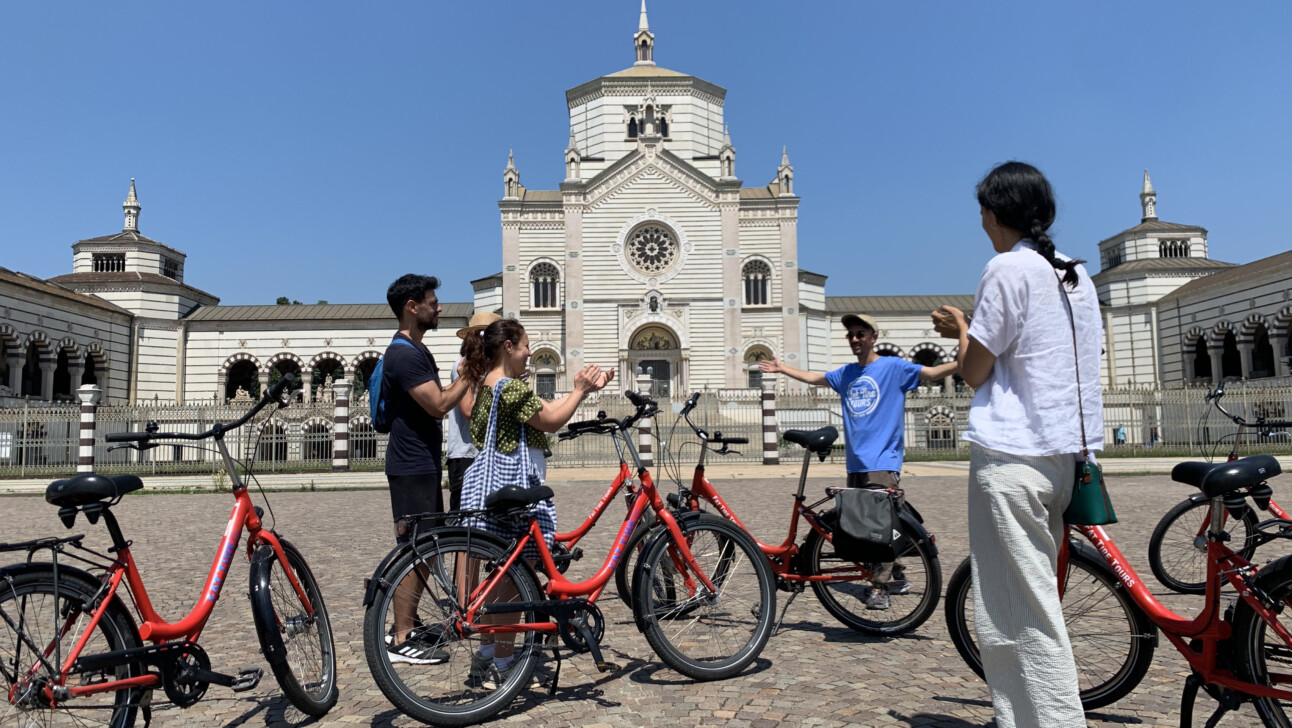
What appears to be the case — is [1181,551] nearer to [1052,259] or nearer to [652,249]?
[1052,259]

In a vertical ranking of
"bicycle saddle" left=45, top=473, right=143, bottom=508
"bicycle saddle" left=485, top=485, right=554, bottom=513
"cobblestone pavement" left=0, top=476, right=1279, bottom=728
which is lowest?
"cobblestone pavement" left=0, top=476, right=1279, bottom=728

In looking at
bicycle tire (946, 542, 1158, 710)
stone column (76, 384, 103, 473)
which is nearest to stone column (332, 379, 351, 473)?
stone column (76, 384, 103, 473)

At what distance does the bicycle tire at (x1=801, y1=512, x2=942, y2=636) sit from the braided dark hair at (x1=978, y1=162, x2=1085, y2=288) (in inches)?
78.6

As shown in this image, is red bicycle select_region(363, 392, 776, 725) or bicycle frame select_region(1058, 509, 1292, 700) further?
red bicycle select_region(363, 392, 776, 725)

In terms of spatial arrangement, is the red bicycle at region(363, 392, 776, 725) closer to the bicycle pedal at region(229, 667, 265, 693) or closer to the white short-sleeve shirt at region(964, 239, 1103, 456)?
the bicycle pedal at region(229, 667, 265, 693)

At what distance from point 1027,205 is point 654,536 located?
1.97 m

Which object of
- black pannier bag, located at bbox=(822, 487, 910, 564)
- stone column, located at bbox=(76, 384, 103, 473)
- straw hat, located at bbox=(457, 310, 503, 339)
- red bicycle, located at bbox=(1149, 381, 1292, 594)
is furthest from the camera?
stone column, located at bbox=(76, 384, 103, 473)

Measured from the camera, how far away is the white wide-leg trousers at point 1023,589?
2.33 meters

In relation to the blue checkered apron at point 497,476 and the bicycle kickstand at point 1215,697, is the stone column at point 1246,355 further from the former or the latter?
the blue checkered apron at point 497,476

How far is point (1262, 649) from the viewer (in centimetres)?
258

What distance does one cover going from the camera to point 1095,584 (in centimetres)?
299

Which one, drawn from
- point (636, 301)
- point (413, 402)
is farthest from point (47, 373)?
point (413, 402)

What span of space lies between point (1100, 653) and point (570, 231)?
3413 cm

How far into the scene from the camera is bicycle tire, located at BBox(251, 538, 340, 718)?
2.93m
